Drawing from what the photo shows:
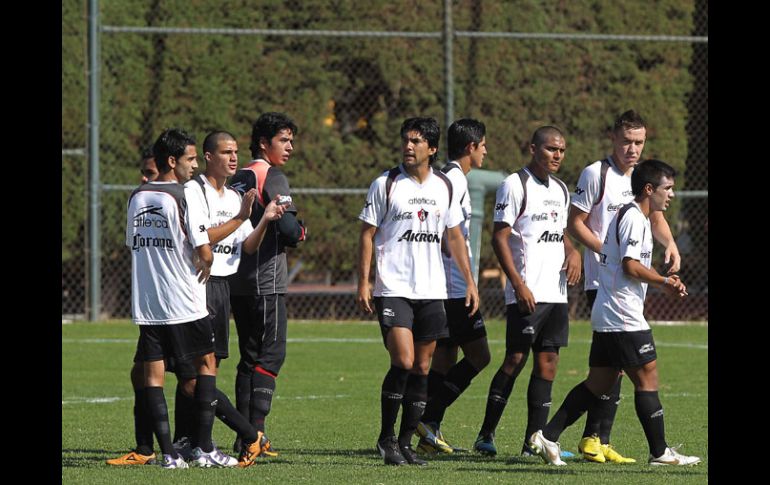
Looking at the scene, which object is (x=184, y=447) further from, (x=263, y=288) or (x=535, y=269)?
(x=535, y=269)

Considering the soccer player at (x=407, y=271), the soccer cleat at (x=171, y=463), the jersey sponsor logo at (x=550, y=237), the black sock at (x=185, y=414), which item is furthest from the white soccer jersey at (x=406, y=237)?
the soccer cleat at (x=171, y=463)

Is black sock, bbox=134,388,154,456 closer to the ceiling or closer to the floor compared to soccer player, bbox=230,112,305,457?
closer to the floor

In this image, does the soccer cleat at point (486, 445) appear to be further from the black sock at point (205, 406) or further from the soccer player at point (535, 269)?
the black sock at point (205, 406)

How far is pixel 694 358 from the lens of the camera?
15797 mm

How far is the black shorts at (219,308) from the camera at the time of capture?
8836 mm

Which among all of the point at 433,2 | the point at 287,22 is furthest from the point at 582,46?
the point at 287,22

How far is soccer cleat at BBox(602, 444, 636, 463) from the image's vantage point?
8677 millimetres

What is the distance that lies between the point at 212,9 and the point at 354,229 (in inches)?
156

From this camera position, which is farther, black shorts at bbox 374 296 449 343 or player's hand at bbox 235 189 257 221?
black shorts at bbox 374 296 449 343

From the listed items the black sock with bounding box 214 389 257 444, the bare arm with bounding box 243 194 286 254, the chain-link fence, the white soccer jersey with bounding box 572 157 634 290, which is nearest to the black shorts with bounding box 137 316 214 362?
the black sock with bounding box 214 389 257 444

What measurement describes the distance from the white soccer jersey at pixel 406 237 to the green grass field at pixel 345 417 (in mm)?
1130

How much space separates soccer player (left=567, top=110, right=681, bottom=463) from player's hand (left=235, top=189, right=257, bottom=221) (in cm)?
232

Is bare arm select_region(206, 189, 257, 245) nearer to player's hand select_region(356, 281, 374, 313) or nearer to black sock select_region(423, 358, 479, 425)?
player's hand select_region(356, 281, 374, 313)

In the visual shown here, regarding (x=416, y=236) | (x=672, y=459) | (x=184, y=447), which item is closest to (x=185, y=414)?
(x=184, y=447)
